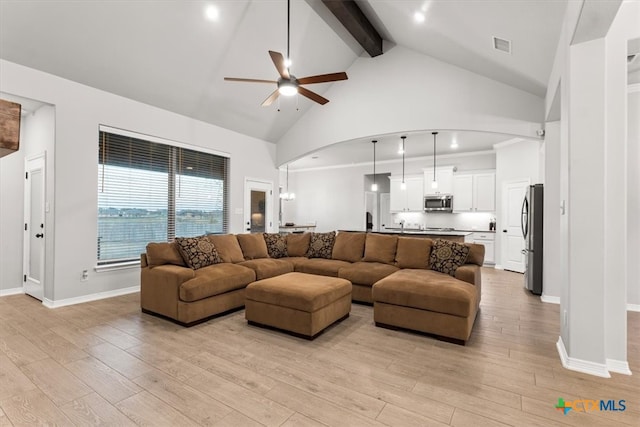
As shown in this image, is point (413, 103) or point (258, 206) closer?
point (413, 103)

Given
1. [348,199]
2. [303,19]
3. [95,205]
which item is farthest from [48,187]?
[348,199]

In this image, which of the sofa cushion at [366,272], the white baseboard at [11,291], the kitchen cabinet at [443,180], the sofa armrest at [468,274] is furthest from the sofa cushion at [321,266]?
the kitchen cabinet at [443,180]

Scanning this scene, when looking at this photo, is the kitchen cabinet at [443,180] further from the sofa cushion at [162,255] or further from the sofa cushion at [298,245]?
the sofa cushion at [162,255]

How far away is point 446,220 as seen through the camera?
27.6ft

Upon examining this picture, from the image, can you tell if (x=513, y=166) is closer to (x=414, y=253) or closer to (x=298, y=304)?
(x=414, y=253)

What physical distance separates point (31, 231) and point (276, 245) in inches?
144

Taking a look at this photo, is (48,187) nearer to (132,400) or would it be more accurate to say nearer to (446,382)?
(132,400)

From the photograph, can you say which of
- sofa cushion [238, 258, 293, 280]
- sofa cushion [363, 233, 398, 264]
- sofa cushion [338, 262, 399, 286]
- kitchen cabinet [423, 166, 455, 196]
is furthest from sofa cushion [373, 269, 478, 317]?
kitchen cabinet [423, 166, 455, 196]

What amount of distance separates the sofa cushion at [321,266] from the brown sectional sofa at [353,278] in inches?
0.6

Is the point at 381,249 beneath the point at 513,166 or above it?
beneath

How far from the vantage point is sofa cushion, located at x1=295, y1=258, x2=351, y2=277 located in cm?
457

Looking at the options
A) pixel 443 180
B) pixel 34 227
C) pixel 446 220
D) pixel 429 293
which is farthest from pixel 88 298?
pixel 446 220

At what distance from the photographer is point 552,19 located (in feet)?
9.81

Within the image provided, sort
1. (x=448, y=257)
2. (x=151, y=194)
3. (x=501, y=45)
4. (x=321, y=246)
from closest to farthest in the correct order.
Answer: (x=501, y=45) → (x=448, y=257) → (x=151, y=194) → (x=321, y=246)
